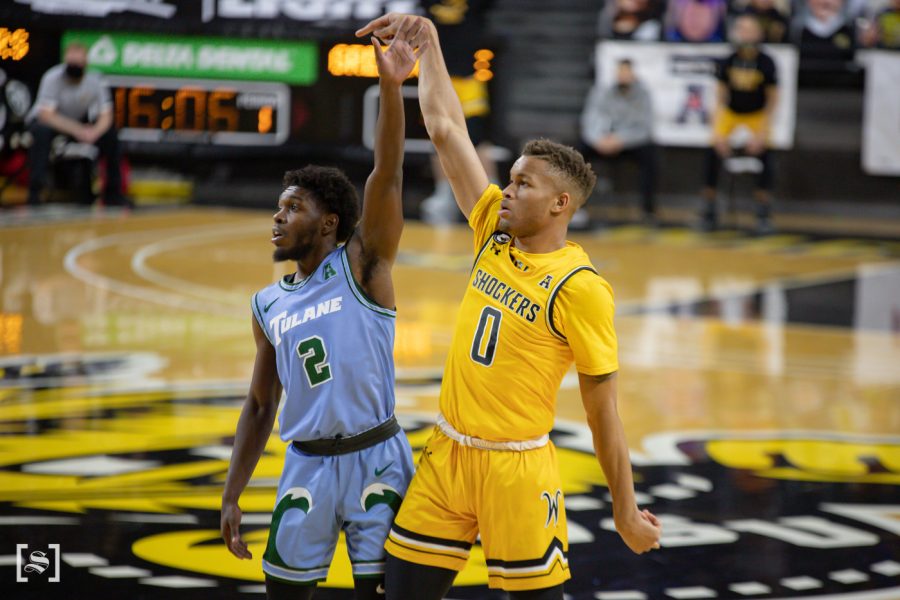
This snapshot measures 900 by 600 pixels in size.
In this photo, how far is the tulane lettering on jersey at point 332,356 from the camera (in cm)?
342

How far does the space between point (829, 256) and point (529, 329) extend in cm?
1167

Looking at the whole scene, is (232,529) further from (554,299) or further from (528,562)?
(554,299)

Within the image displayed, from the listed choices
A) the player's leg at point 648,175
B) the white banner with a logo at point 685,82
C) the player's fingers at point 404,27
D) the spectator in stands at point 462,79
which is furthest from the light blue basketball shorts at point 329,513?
the white banner with a logo at point 685,82

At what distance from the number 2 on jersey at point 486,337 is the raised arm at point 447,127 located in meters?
0.42

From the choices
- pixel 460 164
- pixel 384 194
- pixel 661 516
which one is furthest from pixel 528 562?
pixel 661 516

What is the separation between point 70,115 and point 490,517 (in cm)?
1367

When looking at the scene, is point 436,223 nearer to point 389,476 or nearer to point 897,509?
point 897,509

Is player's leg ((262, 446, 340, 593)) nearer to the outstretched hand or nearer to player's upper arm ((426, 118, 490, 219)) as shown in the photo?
the outstretched hand

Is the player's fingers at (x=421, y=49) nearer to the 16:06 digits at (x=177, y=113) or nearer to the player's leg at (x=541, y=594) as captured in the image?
the player's leg at (x=541, y=594)

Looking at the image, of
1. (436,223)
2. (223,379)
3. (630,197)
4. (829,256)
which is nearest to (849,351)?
(223,379)

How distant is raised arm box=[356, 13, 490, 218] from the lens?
376cm

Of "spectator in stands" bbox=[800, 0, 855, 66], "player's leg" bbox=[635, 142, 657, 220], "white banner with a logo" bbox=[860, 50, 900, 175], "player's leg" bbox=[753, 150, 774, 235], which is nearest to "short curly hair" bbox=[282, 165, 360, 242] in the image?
"player's leg" bbox=[753, 150, 774, 235]

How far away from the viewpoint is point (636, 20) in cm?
1789

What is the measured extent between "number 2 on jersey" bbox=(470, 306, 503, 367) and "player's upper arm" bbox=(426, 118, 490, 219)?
1.34 ft
